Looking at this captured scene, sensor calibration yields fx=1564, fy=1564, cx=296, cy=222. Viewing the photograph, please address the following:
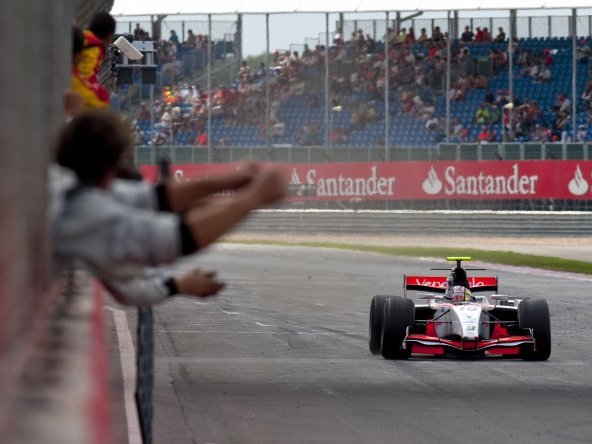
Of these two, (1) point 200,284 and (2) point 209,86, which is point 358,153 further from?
(1) point 200,284

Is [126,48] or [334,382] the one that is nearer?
[334,382]

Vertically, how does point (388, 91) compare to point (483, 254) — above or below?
above

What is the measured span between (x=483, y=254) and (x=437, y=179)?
5.56 m

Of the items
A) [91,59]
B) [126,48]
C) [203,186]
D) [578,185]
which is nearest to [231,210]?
[203,186]

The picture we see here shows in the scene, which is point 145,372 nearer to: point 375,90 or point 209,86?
point 209,86

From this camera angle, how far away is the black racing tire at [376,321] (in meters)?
17.8

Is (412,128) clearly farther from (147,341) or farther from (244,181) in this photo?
(244,181)

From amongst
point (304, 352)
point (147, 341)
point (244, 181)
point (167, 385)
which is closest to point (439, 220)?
point (304, 352)

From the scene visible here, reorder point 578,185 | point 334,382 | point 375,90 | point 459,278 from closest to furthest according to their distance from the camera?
point 334,382
point 459,278
point 578,185
point 375,90

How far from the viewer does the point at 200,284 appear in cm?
434

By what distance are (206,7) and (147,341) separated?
1506 inches

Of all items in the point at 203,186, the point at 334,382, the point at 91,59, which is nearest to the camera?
the point at 203,186

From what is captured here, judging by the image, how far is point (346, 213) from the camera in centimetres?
4616

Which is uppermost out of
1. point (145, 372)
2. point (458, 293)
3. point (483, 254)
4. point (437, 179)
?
point (437, 179)
